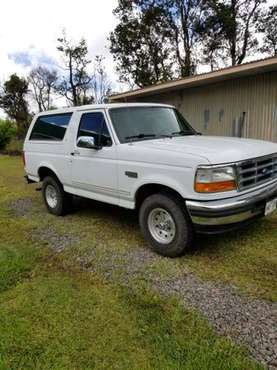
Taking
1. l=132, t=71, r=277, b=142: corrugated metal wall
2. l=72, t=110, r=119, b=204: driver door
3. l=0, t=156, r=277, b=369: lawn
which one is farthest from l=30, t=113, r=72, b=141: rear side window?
l=132, t=71, r=277, b=142: corrugated metal wall

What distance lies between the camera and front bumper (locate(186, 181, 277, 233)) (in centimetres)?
357

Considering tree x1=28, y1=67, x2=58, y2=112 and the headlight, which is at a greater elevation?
tree x1=28, y1=67, x2=58, y2=112

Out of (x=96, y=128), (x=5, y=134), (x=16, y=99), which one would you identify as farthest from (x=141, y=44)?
(x=96, y=128)

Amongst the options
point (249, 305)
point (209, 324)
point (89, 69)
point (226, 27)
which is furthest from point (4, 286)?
point (89, 69)

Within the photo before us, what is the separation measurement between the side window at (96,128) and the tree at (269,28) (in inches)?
837

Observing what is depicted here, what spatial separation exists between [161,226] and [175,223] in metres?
0.32

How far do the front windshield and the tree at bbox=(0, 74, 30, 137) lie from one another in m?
30.8

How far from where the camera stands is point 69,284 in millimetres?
3617

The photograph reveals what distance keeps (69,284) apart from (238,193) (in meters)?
2.18

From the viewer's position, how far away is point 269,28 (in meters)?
22.1

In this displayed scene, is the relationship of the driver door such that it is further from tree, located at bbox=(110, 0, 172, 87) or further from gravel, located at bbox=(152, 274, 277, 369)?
tree, located at bbox=(110, 0, 172, 87)

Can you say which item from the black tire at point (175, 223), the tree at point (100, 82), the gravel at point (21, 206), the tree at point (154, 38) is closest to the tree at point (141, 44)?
the tree at point (154, 38)

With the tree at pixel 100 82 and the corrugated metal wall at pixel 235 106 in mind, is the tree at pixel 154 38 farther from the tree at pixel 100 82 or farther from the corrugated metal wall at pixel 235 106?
the corrugated metal wall at pixel 235 106

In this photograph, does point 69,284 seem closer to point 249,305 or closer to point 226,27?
point 249,305
